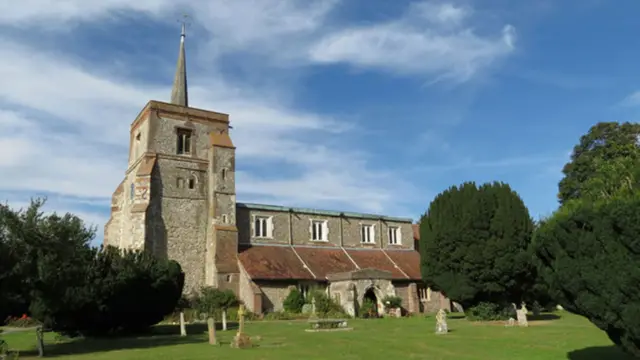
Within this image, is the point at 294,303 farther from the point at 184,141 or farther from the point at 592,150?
the point at 592,150

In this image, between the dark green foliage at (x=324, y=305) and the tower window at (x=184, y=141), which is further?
the tower window at (x=184, y=141)

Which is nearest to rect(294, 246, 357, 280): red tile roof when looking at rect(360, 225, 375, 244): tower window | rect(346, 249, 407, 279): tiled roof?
rect(346, 249, 407, 279): tiled roof

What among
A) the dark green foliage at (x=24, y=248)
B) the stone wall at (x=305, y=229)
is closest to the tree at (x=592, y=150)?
the stone wall at (x=305, y=229)

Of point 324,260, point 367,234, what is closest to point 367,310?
point 324,260

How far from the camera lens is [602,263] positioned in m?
9.78

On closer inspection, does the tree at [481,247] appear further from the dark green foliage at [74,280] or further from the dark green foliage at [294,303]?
the dark green foliage at [74,280]

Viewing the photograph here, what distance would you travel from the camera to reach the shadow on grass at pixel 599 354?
13.1m

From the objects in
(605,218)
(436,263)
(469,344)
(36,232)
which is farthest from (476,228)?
(36,232)

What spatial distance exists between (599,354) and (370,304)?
21.8m

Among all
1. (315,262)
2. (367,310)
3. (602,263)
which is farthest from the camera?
(315,262)

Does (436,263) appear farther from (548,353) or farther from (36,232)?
(36,232)

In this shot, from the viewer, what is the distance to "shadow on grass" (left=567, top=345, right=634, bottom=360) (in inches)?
515

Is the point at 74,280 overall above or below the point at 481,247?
below

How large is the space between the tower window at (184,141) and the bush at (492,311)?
78.8 feet
